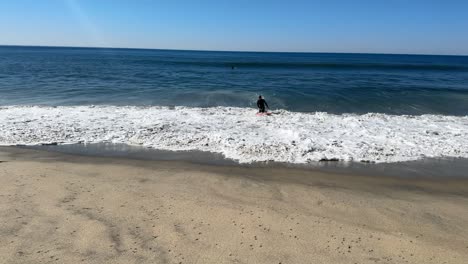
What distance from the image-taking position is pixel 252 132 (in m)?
12.1

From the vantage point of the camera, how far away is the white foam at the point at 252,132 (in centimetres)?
1001

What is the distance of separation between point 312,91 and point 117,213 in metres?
20.7

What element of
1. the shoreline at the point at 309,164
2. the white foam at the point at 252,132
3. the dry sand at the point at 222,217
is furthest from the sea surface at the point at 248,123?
the dry sand at the point at 222,217

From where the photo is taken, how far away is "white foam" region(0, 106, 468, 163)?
394 inches

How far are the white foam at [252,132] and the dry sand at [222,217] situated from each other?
190 centimetres

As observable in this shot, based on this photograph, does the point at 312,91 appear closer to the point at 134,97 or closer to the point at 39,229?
the point at 134,97

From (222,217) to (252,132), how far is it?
22.0 feet

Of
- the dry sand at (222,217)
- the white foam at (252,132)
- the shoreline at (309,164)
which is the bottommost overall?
the shoreline at (309,164)

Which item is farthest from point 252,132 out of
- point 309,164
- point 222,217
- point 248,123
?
point 222,217

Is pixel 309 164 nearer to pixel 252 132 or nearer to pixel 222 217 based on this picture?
pixel 252 132

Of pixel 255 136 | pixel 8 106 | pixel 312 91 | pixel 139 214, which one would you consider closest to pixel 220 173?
pixel 139 214

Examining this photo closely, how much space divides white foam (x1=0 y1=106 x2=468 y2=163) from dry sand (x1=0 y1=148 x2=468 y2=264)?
1903 millimetres

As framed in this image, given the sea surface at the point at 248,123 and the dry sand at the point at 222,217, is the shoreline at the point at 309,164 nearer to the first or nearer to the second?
the sea surface at the point at 248,123

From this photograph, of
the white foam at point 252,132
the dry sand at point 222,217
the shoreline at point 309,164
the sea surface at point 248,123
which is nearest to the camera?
the dry sand at point 222,217
